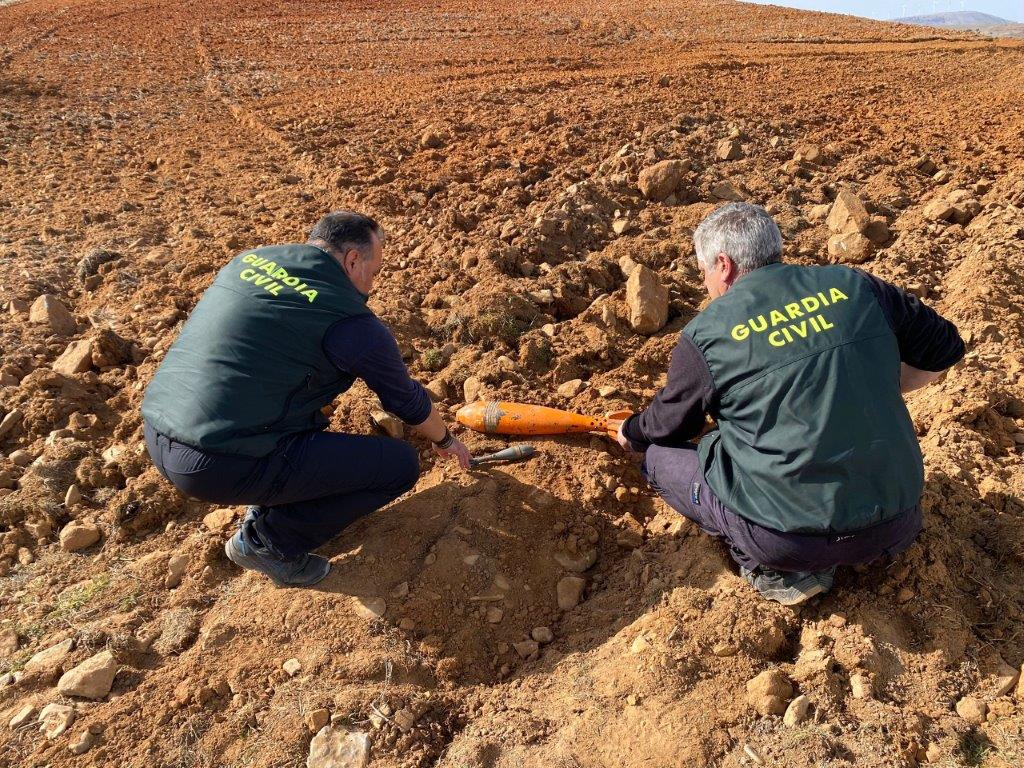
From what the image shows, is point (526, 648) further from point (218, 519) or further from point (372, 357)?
point (218, 519)

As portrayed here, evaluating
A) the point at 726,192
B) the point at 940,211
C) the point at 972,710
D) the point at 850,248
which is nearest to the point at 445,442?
the point at 972,710

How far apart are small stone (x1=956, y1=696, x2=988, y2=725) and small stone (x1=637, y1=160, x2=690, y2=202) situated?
4.01 meters

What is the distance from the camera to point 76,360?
391 cm

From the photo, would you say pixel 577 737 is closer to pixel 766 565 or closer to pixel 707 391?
pixel 766 565

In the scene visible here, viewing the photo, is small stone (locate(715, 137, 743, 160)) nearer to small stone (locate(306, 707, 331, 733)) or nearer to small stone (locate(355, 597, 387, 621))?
small stone (locate(355, 597, 387, 621))

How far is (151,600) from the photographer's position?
273cm

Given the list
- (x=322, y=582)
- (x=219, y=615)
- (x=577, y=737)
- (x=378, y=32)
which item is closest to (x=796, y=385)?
(x=577, y=737)

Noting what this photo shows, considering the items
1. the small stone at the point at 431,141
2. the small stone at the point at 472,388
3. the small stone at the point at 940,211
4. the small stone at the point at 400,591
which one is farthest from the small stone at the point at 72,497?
the small stone at the point at 940,211

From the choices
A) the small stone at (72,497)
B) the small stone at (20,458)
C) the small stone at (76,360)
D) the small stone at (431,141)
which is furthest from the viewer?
the small stone at (431,141)

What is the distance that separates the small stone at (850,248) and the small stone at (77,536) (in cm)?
478

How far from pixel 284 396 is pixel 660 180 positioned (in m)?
3.75

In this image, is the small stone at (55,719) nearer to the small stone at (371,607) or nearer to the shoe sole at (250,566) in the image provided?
the shoe sole at (250,566)

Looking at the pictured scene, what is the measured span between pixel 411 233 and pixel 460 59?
652 centimetres

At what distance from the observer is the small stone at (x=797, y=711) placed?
6.91 ft
